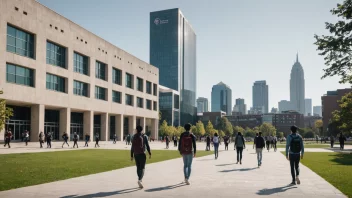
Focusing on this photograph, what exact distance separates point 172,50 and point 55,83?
140m

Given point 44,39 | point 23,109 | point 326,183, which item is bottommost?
point 326,183

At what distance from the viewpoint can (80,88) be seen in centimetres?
5550

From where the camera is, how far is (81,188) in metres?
9.69

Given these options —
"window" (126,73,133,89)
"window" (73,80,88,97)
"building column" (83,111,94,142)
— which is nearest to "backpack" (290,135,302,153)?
"window" (73,80,88,97)

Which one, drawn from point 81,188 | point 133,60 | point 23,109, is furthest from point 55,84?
point 81,188

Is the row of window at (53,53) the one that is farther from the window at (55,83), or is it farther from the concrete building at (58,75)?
the window at (55,83)

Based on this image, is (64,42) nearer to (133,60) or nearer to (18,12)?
(18,12)

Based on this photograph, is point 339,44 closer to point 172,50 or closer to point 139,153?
point 139,153

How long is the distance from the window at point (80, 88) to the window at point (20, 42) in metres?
10.6

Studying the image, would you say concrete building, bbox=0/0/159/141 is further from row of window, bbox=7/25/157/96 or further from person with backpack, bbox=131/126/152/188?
person with backpack, bbox=131/126/152/188

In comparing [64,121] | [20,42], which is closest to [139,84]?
[64,121]

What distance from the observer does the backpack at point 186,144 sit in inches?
424

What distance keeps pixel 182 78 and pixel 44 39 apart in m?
145

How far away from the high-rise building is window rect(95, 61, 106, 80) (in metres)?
118
